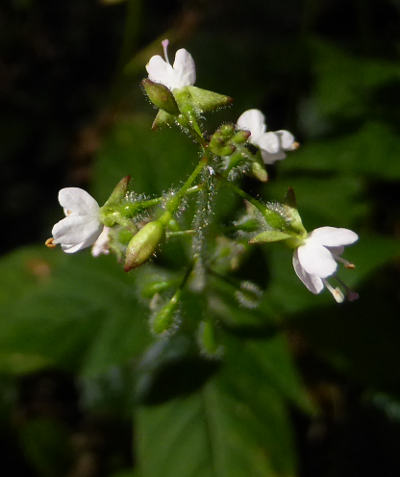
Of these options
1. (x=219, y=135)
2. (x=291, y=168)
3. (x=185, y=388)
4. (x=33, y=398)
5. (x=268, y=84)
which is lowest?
(x=33, y=398)

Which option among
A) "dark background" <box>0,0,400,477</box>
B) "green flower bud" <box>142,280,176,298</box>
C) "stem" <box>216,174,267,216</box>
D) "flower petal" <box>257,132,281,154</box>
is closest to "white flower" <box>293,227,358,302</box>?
"stem" <box>216,174,267,216</box>

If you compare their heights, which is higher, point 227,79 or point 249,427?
point 227,79

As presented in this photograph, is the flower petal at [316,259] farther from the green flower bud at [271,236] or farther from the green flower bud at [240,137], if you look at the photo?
the green flower bud at [240,137]

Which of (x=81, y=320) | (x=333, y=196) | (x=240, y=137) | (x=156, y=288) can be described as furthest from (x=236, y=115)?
(x=240, y=137)

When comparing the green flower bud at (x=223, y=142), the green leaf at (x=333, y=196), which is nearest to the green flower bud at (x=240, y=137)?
the green flower bud at (x=223, y=142)

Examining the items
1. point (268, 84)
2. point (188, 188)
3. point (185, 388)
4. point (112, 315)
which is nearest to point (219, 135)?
point (188, 188)

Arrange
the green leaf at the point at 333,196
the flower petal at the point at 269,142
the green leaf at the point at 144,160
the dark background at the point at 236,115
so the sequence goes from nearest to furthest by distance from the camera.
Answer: the flower petal at the point at 269,142
the green leaf at the point at 144,160
the dark background at the point at 236,115
the green leaf at the point at 333,196

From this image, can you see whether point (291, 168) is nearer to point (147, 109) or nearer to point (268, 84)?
point (268, 84)
